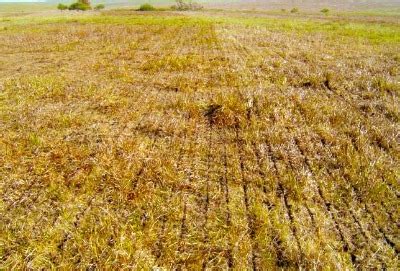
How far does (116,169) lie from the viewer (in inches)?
237

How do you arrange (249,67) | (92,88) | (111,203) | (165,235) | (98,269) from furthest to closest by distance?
(249,67)
(92,88)
(111,203)
(165,235)
(98,269)

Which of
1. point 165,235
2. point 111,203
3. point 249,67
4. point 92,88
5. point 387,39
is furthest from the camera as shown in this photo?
point 387,39

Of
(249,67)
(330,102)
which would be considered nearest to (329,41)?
(249,67)

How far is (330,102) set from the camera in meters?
9.43

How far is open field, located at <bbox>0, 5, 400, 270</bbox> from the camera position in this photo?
4.24m

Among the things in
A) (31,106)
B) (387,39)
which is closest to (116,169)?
(31,106)

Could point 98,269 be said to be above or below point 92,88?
below

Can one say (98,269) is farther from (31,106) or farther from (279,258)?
(31,106)

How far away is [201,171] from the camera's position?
6051 millimetres

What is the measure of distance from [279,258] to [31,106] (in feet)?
27.3

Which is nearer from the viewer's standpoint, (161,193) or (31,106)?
(161,193)

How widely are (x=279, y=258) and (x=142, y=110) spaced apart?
19.8 feet

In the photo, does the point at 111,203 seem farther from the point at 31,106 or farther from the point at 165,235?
the point at 31,106

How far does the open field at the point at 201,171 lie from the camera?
4238 mm
